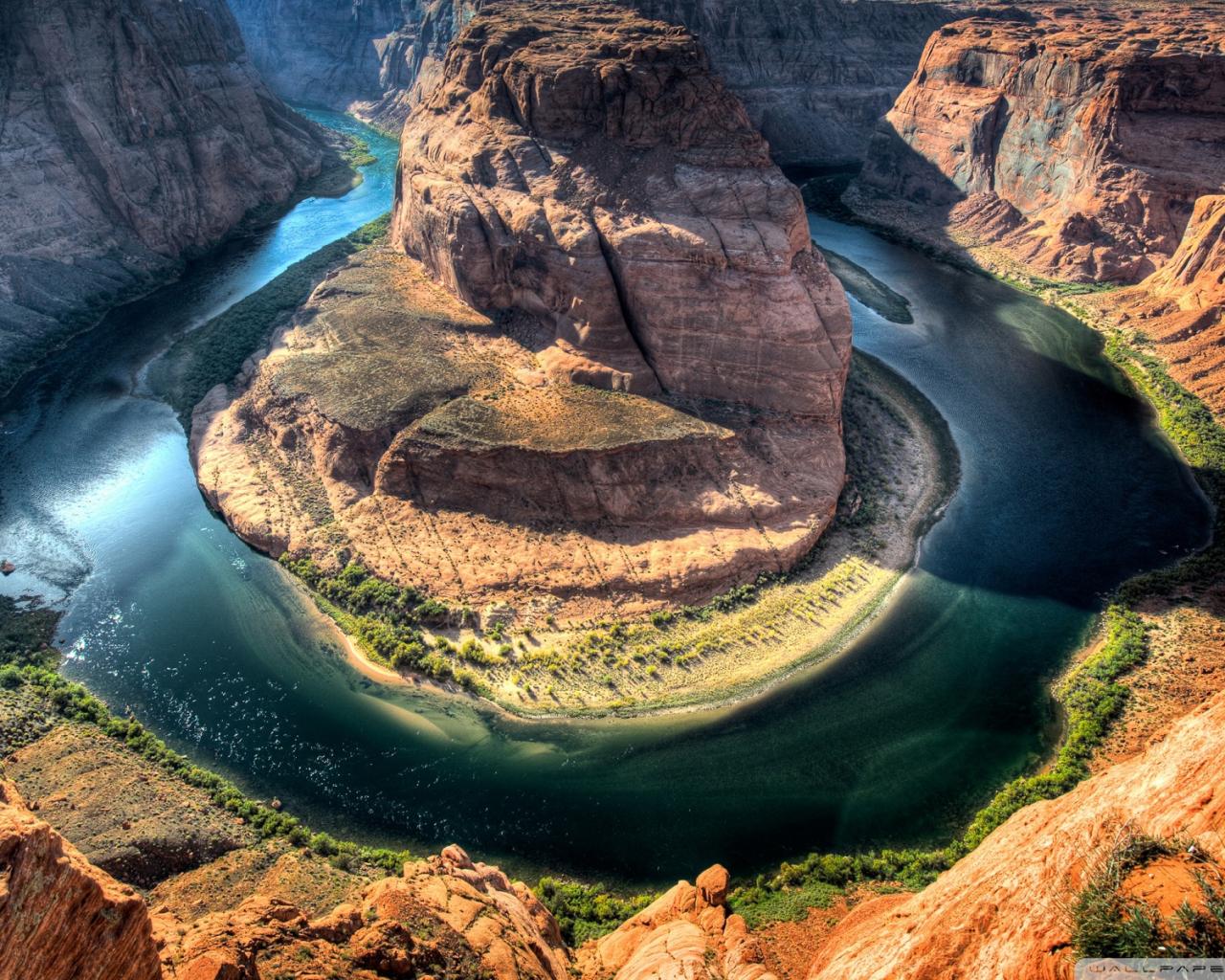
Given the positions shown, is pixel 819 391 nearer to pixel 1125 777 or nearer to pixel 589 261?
pixel 589 261

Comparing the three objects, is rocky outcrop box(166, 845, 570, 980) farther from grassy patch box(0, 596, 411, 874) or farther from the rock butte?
the rock butte

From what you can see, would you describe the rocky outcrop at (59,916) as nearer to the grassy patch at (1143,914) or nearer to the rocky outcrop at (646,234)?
the grassy patch at (1143,914)

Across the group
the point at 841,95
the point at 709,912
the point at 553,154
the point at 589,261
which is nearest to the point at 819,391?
the point at 589,261

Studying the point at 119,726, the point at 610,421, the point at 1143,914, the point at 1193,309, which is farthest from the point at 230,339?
the point at 1193,309

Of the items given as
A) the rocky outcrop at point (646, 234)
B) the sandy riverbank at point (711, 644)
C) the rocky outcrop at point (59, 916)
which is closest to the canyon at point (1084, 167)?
the sandy riverbank at point (711, 644)

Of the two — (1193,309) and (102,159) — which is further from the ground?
(102,159)

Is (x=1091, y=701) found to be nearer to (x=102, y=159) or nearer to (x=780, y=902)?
(x=780, y=902)

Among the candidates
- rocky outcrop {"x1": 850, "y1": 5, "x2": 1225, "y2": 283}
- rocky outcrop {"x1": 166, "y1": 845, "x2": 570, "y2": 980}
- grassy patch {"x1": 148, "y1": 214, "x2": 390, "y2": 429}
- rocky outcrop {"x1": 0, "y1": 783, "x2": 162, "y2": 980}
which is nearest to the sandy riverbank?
rocky outcrop {"x1": 166, "y1": 845, "x2": 570, "y2": 980}
